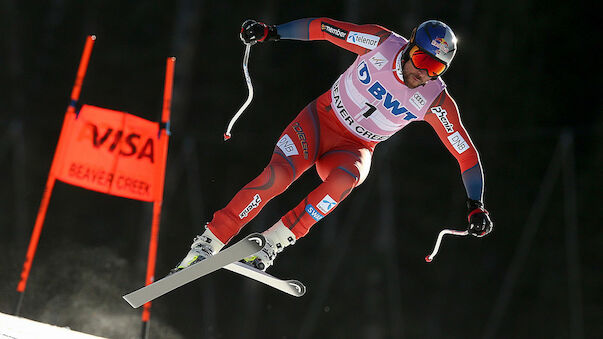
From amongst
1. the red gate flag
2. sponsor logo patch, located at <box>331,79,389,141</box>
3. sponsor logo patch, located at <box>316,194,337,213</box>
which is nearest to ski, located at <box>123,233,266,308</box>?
sponsor logo patch, located at <box>316,194,337,213</box>

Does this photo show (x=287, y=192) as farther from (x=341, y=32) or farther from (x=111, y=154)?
(x=341, y=32)

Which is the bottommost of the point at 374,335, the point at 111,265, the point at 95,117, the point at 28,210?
the point at 374,335

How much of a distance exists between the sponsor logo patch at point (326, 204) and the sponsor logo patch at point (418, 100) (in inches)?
22.3

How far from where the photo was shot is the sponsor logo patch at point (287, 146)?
2852 millimetres

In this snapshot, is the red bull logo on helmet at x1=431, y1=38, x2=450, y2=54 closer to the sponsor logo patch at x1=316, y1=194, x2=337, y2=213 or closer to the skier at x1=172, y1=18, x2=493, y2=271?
the skier at x1=172, y1=18, x2=493, y2=271

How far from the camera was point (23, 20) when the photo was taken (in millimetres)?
4211

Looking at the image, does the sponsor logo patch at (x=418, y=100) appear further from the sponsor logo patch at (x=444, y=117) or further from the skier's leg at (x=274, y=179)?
the skier's leg at (x=274, y=179)

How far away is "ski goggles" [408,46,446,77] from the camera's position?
8.85 feet

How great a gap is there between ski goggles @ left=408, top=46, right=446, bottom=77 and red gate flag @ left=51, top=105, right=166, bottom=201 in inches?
74.0

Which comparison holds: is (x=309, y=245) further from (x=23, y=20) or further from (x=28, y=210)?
(x=23, y=20)

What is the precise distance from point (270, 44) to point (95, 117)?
122cm

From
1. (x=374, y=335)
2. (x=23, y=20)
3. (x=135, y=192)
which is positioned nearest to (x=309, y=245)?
(x=374, y=335)

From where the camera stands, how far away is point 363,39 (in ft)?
9.70

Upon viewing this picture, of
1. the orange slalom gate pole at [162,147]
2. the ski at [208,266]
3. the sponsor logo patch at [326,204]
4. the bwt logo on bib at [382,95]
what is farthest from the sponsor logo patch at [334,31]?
the orange slalom gate pole at [162,147]
